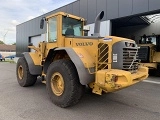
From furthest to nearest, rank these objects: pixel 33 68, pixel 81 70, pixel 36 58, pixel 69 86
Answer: pixel 36 58 < pixel 33 68 < pixel 69 86 < pixel 81 70

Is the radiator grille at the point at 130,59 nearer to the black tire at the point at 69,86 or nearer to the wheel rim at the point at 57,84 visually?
the black tire at the point at 69,86

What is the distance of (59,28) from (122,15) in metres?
6.89

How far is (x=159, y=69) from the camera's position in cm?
1102

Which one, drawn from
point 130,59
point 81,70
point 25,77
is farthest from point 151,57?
point 81,70

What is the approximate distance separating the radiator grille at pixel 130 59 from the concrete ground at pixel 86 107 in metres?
1.08

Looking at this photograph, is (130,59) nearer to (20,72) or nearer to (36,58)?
(36,58)

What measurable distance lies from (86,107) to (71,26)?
8.65 feet

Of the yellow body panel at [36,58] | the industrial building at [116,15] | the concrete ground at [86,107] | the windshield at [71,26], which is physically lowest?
the concrete ground at [86,107]

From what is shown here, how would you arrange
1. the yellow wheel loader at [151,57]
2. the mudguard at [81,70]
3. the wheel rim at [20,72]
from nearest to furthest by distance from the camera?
the mudguard at [81,70] → the wheel rim at [20,72] → the yellow wheel loader at [151,57]

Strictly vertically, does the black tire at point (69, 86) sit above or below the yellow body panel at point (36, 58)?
below

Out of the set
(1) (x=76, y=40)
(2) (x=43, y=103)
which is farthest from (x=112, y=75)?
(2) (x=43, y=103)

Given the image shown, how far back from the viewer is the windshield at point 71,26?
5664 millimetres

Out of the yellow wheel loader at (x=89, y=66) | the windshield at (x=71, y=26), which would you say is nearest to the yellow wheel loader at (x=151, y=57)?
the windshield at (x=71, y=26)

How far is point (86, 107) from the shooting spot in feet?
15.7
